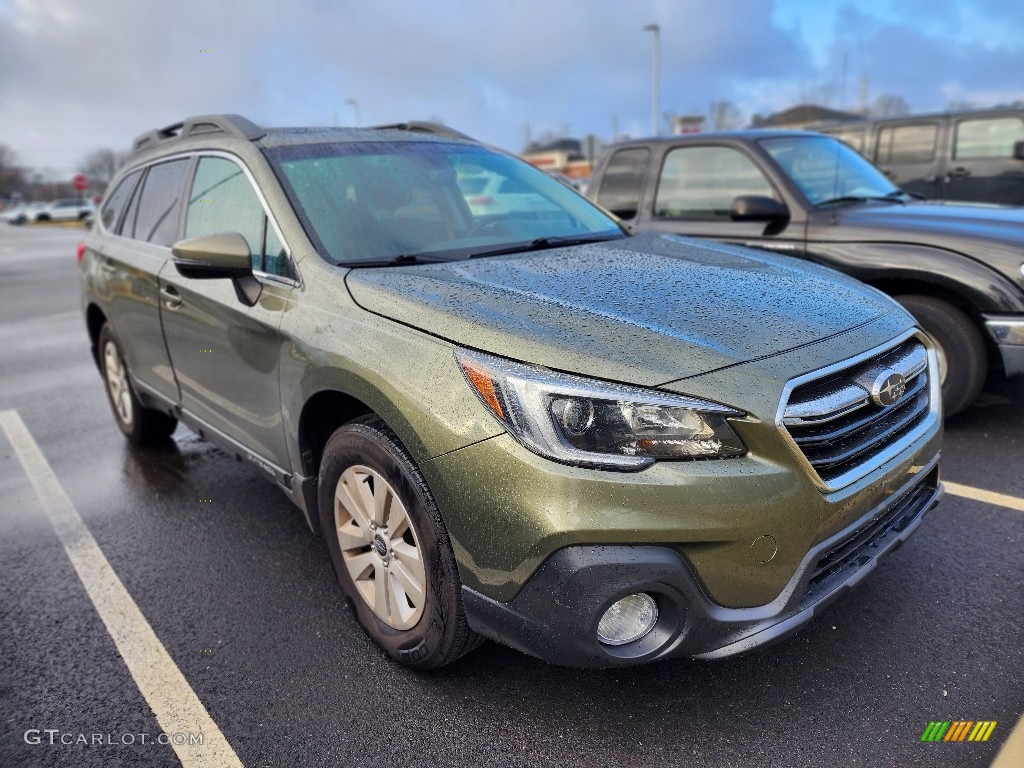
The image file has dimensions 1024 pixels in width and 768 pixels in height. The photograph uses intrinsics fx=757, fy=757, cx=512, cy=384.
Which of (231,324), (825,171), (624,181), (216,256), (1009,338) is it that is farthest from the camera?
(624,181)

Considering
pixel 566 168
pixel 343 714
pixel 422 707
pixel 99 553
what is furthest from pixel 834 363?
pixel 566 168

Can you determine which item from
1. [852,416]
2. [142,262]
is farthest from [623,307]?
[142,262]

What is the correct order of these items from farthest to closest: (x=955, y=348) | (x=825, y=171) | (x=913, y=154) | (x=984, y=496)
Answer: (x=913, y=154)
(x=825, y=171)
(x=955, y=348)
(x=984, y=496)

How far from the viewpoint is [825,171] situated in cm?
524

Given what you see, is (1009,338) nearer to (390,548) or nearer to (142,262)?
(390,548)

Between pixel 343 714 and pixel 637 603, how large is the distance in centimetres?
101

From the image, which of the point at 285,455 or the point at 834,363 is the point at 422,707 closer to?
the point at 285,455

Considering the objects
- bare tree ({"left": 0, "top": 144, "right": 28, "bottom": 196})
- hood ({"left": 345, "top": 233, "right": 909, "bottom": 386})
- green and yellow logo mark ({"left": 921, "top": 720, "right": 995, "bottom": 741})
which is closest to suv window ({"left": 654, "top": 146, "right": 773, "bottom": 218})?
hood ({"left": 345, "top": 233, "right": 909, "bottom": 386})

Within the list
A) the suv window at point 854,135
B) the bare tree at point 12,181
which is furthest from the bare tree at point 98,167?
the suv window at point 854,135

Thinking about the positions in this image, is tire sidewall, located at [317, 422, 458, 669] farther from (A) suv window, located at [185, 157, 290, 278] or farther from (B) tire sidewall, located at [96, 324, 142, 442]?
(B) tire sidewall, located at [96, 324, 142, 442]

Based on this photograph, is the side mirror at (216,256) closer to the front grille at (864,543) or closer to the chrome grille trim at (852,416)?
the chrome grille trim at (852,416)

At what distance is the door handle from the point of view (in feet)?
11.4

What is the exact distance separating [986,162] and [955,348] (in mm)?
5876

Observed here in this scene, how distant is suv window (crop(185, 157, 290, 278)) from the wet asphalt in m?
1.35
